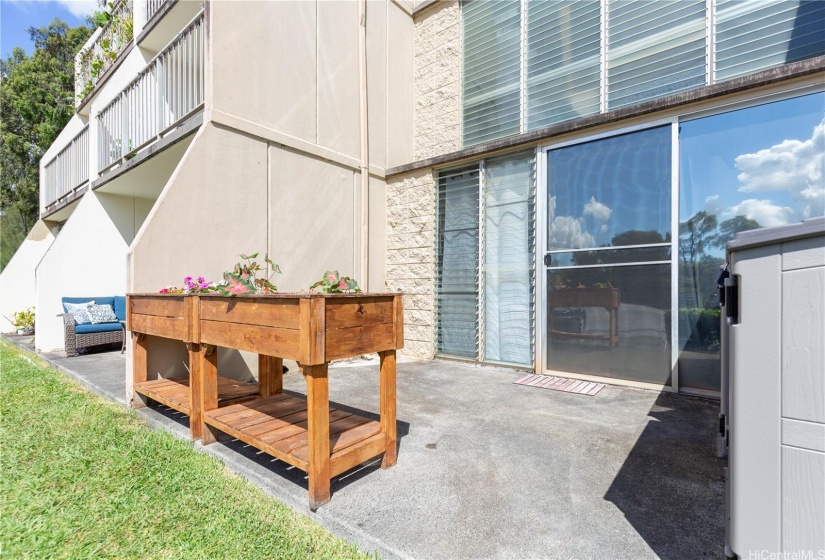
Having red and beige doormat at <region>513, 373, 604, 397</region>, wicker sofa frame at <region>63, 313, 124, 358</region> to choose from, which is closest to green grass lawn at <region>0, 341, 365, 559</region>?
wicker sofa frame at <region>63, 313, 124, 358</region>

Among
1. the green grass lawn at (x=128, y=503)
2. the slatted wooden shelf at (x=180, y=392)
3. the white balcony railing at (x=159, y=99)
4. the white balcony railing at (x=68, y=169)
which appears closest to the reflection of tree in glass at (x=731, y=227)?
the green grass lawn at (x=128, y=503)

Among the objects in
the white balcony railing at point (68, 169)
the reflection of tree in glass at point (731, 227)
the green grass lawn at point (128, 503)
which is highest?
the white balcony railing at point (68, 169)

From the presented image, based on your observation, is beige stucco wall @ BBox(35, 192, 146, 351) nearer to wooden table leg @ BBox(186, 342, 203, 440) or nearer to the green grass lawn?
the green grass lawn

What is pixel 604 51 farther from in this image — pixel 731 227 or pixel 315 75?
pixel 315 75

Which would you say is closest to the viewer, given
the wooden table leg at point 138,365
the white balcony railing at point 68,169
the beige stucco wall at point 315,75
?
the wooden table leg at point 138,365

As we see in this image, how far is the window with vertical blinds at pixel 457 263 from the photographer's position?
18.8 ft

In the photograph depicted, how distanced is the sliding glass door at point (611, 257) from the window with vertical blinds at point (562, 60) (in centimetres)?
67

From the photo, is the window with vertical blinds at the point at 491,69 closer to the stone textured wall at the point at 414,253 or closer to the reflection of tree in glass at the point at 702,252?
the stone textured wall at the point at 414,253

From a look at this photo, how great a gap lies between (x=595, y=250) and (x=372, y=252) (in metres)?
3.43

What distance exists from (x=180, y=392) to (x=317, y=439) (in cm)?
204

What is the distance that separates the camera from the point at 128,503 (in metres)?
2.06

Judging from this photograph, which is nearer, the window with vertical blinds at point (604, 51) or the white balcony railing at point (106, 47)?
the window with vertical blinds at point (604, 51)

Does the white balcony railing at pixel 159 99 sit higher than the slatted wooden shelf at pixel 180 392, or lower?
higher

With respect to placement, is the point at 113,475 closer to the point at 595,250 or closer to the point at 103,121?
the point at 595,250
